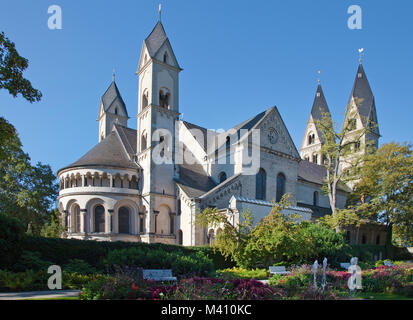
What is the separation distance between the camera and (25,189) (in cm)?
3894

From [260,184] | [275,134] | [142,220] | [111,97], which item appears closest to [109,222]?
[142,220]

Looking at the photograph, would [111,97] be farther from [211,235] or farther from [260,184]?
[211,235]

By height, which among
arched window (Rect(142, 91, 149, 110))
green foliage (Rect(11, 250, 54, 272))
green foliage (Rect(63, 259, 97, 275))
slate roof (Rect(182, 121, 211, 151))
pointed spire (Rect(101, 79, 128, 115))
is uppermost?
pointed spire (Rect(101, 79, 128, 115))

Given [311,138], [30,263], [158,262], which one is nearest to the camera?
[30,263]

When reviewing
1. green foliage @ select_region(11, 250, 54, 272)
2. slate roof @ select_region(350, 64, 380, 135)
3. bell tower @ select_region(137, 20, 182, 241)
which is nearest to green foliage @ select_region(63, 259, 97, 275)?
green foliage @ select_region(11, 250, 54, 272)

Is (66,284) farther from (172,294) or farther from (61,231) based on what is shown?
(61,231)

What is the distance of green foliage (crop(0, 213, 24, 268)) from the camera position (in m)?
15.9

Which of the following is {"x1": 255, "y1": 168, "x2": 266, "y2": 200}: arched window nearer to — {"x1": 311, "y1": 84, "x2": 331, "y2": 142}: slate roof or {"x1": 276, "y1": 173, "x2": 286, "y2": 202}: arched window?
{"x1": 276, "y1": 173, "x2": 286, "y2": 202}: arched window

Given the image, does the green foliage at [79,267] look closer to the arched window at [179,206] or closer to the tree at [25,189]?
the arched window at [179,206]

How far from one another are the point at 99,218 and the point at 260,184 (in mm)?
16867

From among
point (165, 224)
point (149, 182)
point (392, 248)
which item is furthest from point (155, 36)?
point (392, 248)

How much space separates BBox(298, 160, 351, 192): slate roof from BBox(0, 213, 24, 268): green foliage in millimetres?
35265

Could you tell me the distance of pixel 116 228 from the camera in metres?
31.2

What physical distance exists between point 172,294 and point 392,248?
133 ft
